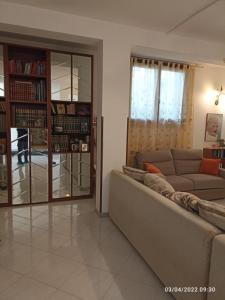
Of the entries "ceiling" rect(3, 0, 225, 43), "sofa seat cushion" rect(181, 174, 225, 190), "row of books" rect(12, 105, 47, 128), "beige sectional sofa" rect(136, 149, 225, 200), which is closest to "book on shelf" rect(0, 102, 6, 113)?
"row of books" rect(12, 105, 47, 128)

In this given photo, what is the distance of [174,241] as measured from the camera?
1.66 metres

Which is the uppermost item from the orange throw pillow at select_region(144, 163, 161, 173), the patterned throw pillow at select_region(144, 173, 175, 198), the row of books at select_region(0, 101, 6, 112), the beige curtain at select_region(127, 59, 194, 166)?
the row of books at select_region(0, 101, 6, 112)

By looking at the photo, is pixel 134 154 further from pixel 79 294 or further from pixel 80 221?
pixel 79 294

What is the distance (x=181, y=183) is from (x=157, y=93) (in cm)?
170

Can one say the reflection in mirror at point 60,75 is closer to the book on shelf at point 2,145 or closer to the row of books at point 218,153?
the book on shelf at point 2,145

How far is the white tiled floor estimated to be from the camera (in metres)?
1.82

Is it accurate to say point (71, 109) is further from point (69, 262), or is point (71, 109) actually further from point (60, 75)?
point (69, 262)

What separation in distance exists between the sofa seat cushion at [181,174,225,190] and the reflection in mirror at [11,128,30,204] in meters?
2.65

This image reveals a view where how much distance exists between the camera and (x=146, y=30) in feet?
10.4

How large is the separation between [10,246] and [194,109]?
4.00 m

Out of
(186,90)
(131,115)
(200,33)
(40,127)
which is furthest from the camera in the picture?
(186,90)

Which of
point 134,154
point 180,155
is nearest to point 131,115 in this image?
point 134,154

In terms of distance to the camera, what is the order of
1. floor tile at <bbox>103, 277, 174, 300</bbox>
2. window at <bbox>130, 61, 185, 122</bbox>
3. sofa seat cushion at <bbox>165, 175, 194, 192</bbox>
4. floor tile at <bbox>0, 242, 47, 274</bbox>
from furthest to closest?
window at <bbox>130, 61, 185, 122</bbox>
sofa seat cushion at <bbox>165, 175, 194, 192</bbox>
floor tile at <bbox>0, 242, 47, 274</bbox>
floor tile at <bbox>103, 277, 174, 300</bbox>

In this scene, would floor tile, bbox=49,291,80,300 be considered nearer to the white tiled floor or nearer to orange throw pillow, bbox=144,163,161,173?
the white tiled floor
